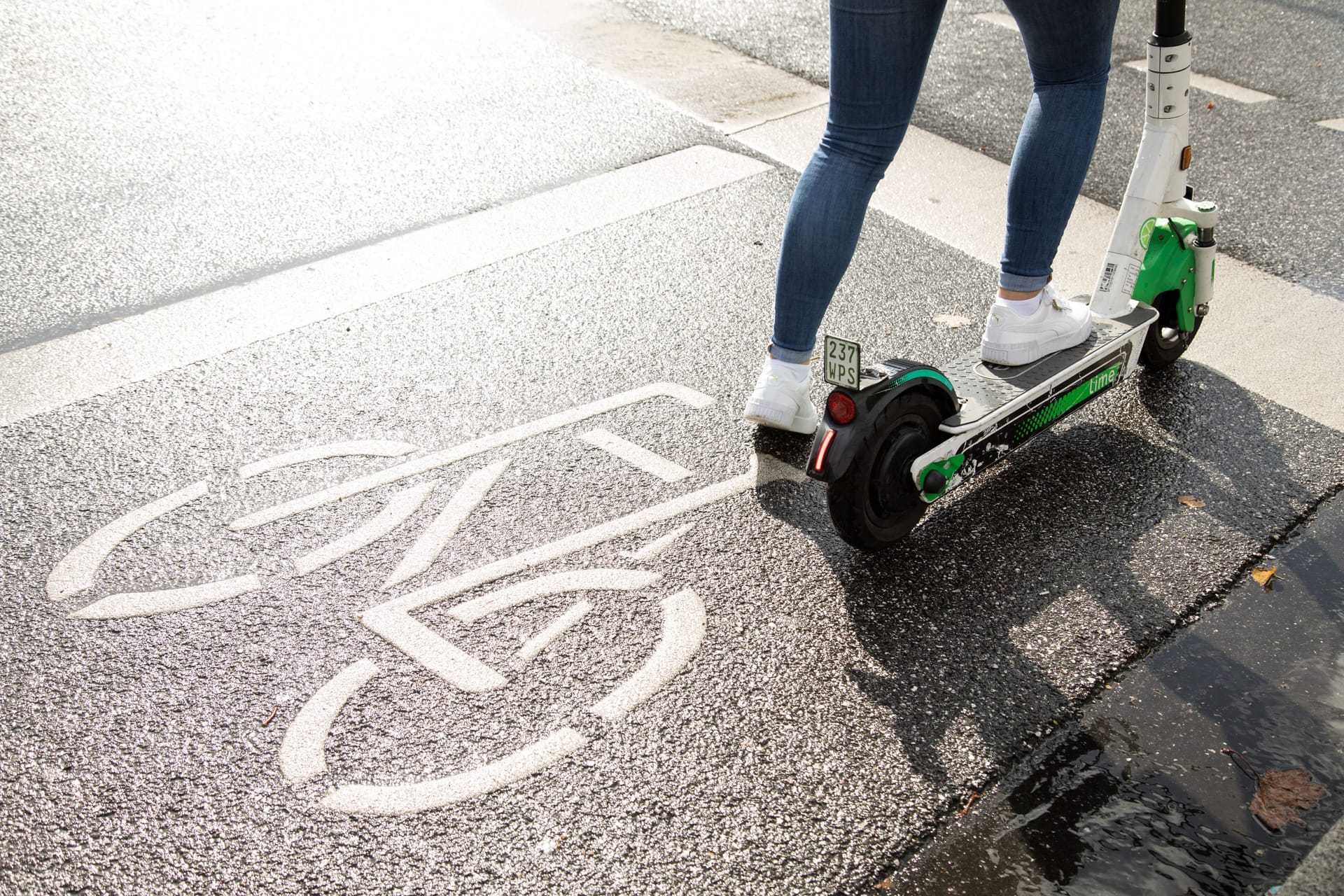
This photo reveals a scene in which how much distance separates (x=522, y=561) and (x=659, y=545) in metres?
0.36

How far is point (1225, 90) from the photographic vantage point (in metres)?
6.62

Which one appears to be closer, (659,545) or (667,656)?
(667,656)

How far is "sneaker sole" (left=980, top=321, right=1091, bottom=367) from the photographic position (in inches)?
131

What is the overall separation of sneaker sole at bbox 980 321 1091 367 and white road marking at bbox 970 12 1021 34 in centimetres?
491

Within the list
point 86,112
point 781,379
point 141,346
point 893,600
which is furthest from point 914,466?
point 86,112

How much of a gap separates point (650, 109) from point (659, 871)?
4.64 m

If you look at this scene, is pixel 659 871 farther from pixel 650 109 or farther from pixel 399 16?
pixel 399 16

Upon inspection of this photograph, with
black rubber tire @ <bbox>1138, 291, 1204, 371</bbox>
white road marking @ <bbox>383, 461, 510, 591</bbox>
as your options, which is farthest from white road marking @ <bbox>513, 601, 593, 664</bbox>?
black rubber tire @ <bbox>1138, 291, 1204, 371</bbox>

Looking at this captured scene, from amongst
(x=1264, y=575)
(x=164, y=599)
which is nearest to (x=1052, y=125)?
(x=1264, y=575)

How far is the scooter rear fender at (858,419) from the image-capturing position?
9.17 feet

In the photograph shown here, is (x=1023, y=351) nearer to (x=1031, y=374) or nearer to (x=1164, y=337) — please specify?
(x=1031, y=374)

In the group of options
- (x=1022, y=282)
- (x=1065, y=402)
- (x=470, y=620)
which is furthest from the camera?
(x=1065, y=402)

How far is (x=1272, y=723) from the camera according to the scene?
2.59 metres

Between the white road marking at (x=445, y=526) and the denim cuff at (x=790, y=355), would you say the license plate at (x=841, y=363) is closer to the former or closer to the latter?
the denim cuff at (x=790, y=355)
